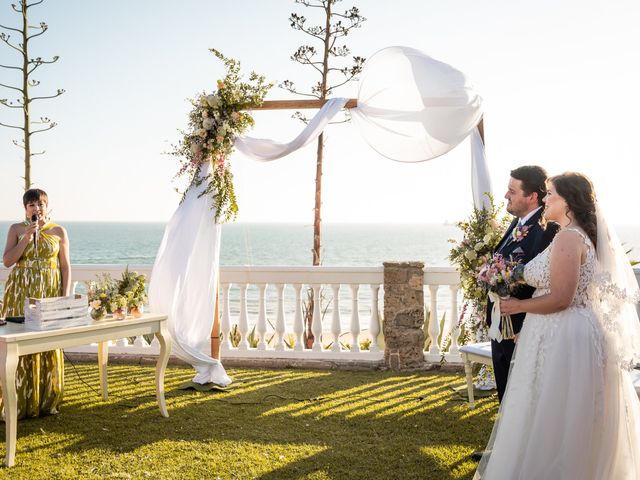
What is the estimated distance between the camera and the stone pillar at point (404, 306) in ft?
19.8

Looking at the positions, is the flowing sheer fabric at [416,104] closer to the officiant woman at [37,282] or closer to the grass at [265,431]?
the grass at [265,431]

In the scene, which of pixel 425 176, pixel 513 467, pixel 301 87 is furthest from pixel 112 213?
pixel 513 467

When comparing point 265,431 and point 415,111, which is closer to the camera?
point 265,431

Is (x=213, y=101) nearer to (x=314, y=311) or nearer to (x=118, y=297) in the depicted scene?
(x=118, y=297)

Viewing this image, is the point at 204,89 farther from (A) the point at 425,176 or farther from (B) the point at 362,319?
(A) the point at 425,176

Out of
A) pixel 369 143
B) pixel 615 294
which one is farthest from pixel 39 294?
pixel 615 294

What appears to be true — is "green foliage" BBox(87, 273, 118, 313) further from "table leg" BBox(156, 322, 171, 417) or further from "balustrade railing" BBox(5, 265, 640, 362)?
"balustrade railing" BBox(5, 265, 640, 362)

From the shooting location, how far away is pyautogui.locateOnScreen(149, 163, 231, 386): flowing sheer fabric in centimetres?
541

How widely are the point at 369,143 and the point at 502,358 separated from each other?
238 cm

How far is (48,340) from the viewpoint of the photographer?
3.93 metres

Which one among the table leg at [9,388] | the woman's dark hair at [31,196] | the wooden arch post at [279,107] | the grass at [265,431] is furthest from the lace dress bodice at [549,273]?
the woman's dark hair at [31,196]

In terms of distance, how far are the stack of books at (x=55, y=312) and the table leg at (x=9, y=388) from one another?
250mm

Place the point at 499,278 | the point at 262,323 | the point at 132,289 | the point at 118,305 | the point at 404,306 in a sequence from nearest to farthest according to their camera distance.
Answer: the point at 499,278 → the point at 118,305 → the point at 132,289 → the point at 404,306 → the point at 262,323

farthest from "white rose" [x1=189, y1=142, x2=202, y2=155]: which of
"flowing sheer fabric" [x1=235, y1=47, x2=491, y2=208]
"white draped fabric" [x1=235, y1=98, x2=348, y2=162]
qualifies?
"flowing sheer fabric" [x1=235, y1=47, x2=491, y2=208]
